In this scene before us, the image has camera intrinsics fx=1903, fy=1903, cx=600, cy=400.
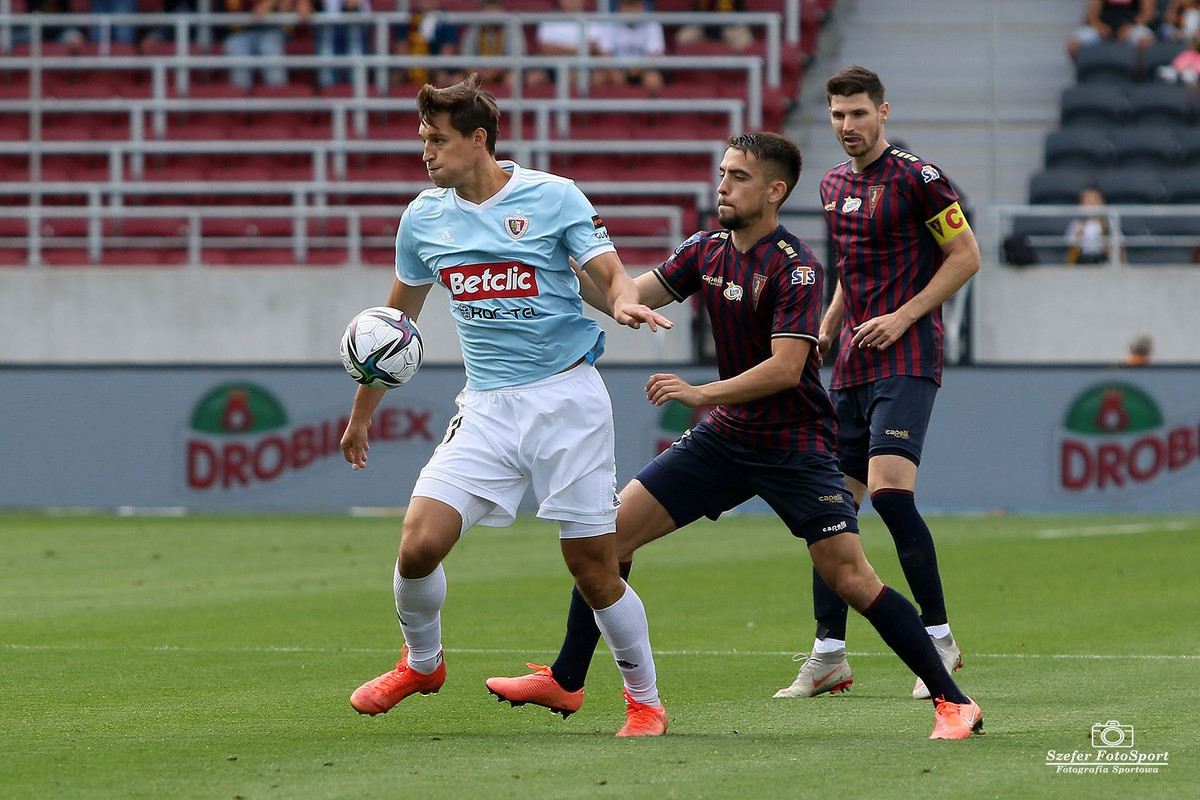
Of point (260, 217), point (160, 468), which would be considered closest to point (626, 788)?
point (160, 468)

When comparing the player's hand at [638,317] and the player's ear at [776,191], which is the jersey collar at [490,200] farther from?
the player's ear at [776,191]

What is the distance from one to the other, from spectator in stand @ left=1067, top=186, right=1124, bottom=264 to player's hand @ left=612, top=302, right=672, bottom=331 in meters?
16.0

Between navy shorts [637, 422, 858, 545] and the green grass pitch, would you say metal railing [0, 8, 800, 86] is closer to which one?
the green grass pitch

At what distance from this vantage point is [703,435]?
6797 millimetres

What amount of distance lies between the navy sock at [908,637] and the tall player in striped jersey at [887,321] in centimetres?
107

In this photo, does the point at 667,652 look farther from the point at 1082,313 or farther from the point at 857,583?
the point at 1082,313

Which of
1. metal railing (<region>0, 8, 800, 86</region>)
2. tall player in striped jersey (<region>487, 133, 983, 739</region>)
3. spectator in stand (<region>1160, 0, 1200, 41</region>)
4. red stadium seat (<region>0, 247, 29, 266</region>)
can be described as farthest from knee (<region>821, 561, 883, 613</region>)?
spectator in stand (<region>1160, 0, 1200, 41</region>)

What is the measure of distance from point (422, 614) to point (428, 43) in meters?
18.8

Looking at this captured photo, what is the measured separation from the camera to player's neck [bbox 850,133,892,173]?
7.73 meters

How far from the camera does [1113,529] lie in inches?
654

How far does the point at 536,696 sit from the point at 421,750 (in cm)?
69

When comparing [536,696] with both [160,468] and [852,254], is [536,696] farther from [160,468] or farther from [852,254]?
[160,468]

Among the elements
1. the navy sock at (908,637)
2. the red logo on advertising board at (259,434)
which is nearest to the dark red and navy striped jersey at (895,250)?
the navy sock at (908,637)

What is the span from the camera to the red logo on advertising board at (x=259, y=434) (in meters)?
18.7
